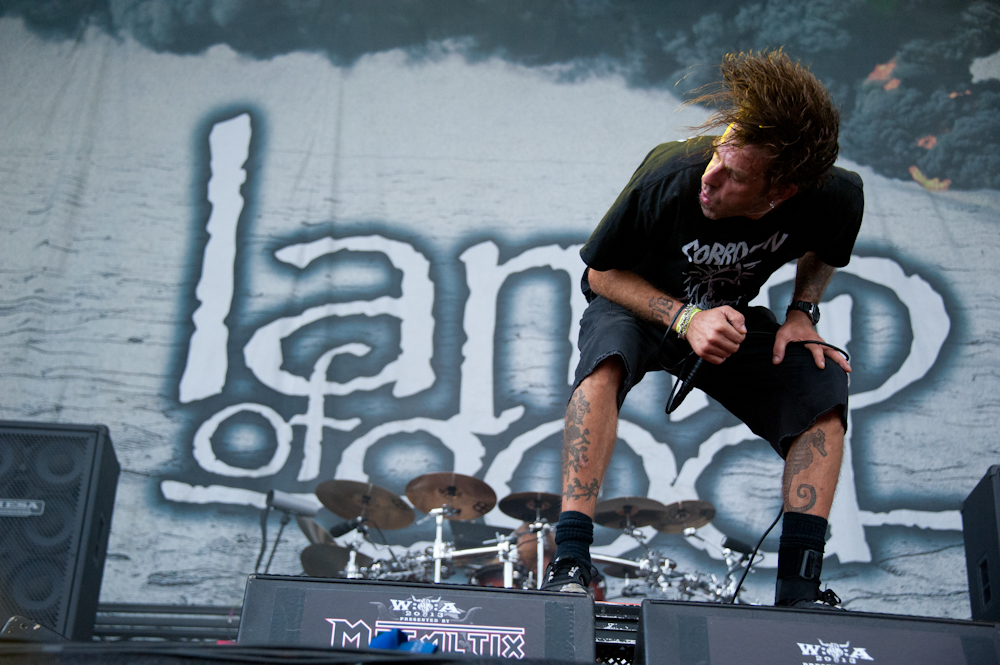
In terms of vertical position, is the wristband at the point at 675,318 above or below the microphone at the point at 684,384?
above

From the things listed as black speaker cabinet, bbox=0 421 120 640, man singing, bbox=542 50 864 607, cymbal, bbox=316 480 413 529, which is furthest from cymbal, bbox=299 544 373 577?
man singing, bbox=542 50 864 607

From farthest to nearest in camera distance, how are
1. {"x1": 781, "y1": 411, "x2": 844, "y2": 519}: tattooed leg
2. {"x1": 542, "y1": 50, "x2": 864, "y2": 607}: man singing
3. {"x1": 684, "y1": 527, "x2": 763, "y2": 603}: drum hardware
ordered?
{"x1": 684, "y1": 527, "x2": 763, "y2": 603}: drum hardware < {"x1": 781, "y1": 411, "x2": 844, "y2": 519}: tattooed leg < {"x1": 542, "y1": 50, "x2": 864, "y2": 607}: man singing

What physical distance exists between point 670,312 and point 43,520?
1.58 m

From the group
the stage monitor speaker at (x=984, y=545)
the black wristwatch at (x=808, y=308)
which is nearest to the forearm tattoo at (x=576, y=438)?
the black wristwatch at (x=808, y=308)

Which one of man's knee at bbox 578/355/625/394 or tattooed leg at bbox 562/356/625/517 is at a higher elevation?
man's knee at bbox 578/355/625/394

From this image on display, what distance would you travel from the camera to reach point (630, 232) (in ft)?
5.93

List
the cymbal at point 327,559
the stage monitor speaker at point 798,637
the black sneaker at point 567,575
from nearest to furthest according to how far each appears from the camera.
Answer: the stage monitor speaker at point 798,637 → the black sneaker at point 567,575 → the cymbal at point 327,559

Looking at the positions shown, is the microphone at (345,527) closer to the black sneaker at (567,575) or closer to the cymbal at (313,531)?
the cymbal at (313,531)

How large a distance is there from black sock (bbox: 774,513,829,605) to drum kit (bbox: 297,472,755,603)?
1.78 metres

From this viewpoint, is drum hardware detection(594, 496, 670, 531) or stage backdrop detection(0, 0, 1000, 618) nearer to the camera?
drum hardware detection(594, 496, 670, 531)

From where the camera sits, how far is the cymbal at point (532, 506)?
11.3 feet

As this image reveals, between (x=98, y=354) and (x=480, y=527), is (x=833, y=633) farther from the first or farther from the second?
(x=98, y=354)

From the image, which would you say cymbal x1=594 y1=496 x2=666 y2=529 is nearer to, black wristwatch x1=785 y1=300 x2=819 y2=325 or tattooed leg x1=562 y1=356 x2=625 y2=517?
black wristwatch x1=785 y1=300 x2=819 y2=325

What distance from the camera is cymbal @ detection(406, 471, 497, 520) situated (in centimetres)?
343
